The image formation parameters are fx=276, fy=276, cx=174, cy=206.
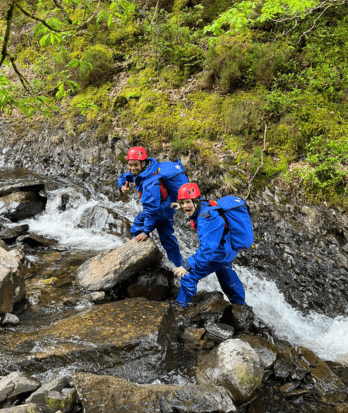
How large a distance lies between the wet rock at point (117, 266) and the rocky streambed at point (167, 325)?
0.03m

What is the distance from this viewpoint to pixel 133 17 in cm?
1377

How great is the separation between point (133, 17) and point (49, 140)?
7.50 meters

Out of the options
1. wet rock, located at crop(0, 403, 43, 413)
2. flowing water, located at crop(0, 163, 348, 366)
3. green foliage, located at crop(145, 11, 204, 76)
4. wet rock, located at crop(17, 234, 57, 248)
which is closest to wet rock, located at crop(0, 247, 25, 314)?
flowing water, located at crop(0, 163, 348, 366)

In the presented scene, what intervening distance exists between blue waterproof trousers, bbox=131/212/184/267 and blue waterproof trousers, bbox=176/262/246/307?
115cm

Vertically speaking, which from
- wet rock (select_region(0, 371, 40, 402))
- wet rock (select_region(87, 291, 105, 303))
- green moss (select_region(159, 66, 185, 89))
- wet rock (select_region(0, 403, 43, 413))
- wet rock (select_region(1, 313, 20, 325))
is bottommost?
wet rock (select_region(87, 291, 105, 303))

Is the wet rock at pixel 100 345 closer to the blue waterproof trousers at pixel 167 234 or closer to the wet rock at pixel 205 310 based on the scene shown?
the wet rock at pixel 205 310

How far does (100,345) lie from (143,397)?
0.93 meters

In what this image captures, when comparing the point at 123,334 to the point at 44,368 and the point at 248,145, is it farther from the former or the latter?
the point at 248,145

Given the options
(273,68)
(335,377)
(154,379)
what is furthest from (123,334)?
(273,68)

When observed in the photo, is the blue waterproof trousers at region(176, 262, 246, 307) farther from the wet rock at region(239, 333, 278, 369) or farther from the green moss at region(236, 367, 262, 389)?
the green moss at region(236, 367, 262, 389)

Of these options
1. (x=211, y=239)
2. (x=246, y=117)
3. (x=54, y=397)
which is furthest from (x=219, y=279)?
(x=246, y=117)

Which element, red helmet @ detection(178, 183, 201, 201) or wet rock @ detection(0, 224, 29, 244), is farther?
wet rock @ detection(0, 224, 29, 244)

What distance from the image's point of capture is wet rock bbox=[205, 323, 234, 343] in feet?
14.8

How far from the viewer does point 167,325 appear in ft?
14.5
